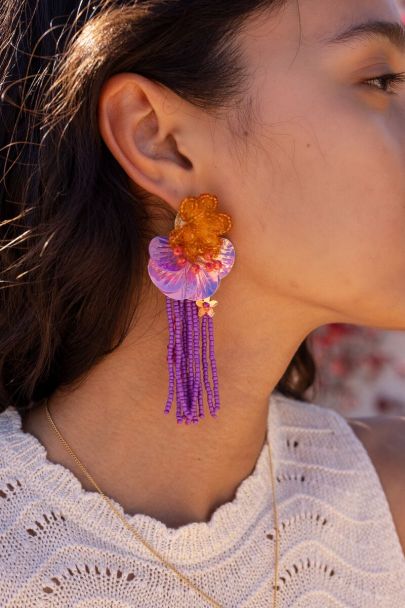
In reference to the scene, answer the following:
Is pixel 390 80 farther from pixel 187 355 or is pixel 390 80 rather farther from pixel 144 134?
pixel 187 355

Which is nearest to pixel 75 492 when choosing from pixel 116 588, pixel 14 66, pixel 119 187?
pixel 116 588

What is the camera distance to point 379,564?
6.71ft

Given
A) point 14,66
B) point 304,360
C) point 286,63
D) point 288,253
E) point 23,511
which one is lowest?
point 23,511

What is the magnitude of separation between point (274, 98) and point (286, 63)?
7cm

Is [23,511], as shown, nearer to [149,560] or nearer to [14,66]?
[149,560]

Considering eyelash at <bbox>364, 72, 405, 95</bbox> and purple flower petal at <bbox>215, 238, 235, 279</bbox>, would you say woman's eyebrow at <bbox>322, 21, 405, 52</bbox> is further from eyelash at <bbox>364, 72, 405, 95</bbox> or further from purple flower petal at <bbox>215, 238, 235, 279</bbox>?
purple flower petal at <bbox>215, 238, 235, 279</bbox>

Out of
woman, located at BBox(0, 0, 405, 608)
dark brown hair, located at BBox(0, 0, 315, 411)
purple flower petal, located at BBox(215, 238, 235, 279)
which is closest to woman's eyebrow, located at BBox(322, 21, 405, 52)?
woman, located at BBox(0, 0, 405, 608)

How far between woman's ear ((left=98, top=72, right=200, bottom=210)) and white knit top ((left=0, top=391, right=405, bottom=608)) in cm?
55

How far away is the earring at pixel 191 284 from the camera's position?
67.6 inches

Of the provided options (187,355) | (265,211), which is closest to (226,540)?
(187,355)

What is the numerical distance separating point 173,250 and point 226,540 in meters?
0.58

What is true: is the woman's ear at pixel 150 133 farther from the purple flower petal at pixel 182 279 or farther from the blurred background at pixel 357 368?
the blurred background at pixel 357 368

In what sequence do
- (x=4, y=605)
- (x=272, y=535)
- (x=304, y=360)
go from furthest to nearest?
(x=304, y=360), (x=272, y=535), (x=4, y=605)

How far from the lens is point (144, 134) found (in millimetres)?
1804
